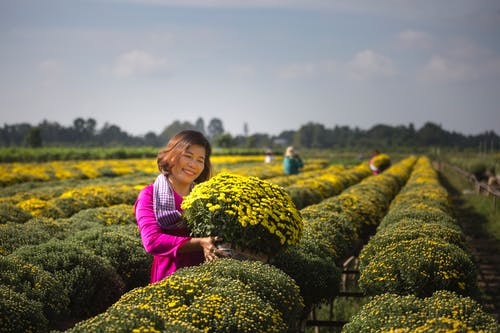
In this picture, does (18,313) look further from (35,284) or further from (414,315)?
(414,315)

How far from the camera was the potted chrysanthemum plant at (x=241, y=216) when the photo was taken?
4031 millimetres

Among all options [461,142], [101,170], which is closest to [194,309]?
[101,170]

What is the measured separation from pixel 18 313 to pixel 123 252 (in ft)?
8.07

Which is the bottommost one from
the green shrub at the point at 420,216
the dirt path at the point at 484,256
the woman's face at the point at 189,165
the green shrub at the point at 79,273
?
the dirt path at the point at 484,256

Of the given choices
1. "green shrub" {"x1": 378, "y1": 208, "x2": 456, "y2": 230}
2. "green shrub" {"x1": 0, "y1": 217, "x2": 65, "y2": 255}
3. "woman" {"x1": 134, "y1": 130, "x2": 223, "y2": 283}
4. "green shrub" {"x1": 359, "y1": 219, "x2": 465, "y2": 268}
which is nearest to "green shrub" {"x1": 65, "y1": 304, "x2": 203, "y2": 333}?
"woman" {"x1": 134, "y1": 130, "x2": 223, "y2": 283}

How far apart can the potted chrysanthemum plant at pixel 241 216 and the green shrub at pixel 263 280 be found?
0.29m

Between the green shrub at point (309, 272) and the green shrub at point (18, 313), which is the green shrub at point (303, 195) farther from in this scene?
the green shrub at point (18, 313)

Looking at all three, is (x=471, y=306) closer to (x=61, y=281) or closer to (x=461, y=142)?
(x=61, y=281)

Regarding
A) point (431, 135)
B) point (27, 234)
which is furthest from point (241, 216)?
point (431, 135)

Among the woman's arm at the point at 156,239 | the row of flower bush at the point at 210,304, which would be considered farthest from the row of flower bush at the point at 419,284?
the woman's arm at the point at 156,239

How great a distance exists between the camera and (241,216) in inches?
160

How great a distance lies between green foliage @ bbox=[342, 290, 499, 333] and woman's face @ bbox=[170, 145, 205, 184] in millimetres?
1883

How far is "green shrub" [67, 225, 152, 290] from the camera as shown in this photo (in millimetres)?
6117

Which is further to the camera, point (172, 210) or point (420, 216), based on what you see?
point (420, 216)
